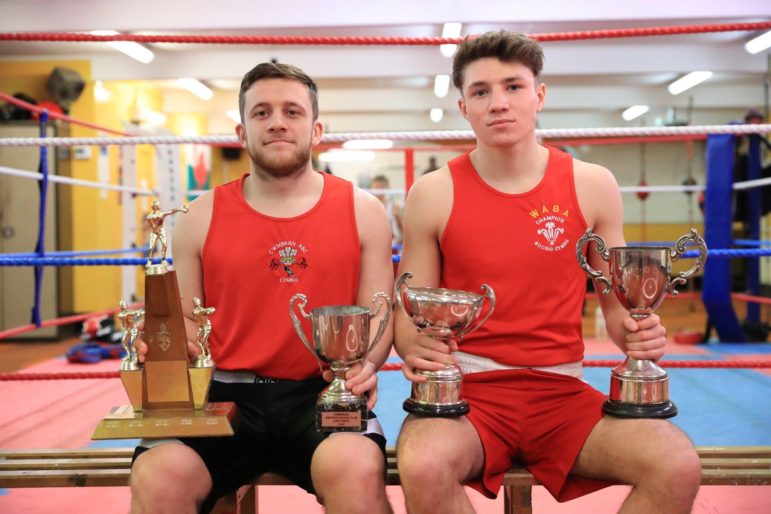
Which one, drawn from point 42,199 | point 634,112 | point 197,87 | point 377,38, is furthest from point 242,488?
point 634,112

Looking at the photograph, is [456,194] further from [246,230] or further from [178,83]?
[178,83]

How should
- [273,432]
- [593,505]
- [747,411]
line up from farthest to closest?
[747,411]
[593,505]
[273,432]

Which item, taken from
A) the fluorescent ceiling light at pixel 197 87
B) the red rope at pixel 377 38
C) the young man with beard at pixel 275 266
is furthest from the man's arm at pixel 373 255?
the fluorescent ceiling light at pixel 197 87

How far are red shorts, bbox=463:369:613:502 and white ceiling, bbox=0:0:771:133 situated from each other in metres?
4.05

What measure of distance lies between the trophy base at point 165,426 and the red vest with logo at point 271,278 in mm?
216

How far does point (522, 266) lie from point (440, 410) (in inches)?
14.9

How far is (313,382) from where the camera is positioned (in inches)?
59.2

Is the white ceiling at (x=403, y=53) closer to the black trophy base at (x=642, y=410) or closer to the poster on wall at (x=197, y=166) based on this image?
the poster on wall at (x=197, y=166)

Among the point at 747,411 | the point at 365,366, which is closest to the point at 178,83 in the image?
the point at 747,411

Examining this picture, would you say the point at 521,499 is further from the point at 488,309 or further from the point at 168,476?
the point at 168,476

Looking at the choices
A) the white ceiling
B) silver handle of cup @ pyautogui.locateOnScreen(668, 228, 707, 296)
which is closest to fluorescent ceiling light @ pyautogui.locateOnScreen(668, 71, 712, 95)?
the white ceiling

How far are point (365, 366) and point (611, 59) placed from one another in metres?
6.67

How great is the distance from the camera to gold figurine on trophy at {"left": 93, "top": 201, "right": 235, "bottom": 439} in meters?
1.28

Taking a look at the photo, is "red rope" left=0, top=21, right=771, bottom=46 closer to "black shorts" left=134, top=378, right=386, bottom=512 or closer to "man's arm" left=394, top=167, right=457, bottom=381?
"man's arm" left=394, top=167, right=457, bottom=381
